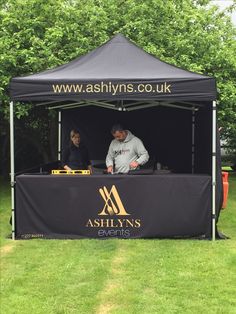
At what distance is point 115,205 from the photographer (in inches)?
283

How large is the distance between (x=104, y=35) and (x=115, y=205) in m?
5.81

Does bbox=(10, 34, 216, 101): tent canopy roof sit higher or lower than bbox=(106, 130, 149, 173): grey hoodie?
higher

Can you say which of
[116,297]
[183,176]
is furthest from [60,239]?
[116,297]

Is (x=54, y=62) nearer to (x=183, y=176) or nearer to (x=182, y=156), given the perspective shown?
(x=182, y=156)

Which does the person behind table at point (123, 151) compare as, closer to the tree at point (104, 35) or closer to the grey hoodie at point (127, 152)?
the grey hoodie at point (127, 152)

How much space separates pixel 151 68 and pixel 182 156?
3731mm

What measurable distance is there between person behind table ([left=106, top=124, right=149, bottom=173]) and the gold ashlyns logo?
0.69 meters

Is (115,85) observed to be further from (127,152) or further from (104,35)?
(104,35)

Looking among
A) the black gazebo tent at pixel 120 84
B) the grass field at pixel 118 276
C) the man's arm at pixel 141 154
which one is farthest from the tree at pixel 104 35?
the grass field at pixel 118 276

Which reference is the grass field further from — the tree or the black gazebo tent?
the tree

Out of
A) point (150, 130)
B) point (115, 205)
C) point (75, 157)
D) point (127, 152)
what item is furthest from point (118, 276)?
point (150, 130)

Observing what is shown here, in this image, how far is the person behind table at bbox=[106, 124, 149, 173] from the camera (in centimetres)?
785

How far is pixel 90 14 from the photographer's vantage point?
12.0 meters

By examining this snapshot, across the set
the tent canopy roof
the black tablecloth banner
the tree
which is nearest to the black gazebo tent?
the tent canopy roof
